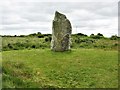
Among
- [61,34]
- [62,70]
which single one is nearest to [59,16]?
[61,34]

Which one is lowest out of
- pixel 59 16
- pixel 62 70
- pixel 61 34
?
pixel 62 70

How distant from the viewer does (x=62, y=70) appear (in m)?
20.2

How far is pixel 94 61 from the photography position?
890 inches

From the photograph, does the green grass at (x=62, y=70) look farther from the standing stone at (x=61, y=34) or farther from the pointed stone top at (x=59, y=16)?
the pointed stone top at (x=59, y=16)

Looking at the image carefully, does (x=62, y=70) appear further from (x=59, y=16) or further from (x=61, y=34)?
(x=59, y=16)

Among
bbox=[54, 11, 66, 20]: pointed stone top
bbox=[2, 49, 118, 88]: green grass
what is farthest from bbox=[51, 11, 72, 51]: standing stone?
bbox=[2, 49, 118, 88]: green grass

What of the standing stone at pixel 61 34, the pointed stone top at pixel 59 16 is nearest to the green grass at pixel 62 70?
the standing stone at pixel 61 34

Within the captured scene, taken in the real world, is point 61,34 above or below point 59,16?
below

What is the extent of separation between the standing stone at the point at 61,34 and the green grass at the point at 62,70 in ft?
2.37

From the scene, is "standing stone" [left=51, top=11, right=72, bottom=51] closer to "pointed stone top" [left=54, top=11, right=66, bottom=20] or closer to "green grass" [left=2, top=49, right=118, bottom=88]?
"pointed stone top" [left=54, top=11, right=66, bottom=20]

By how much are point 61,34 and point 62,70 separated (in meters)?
6.32

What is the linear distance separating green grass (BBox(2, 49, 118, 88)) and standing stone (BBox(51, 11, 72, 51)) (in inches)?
28.5

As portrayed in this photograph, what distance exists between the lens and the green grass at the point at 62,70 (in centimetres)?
1641

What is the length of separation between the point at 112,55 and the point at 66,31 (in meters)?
4.08
